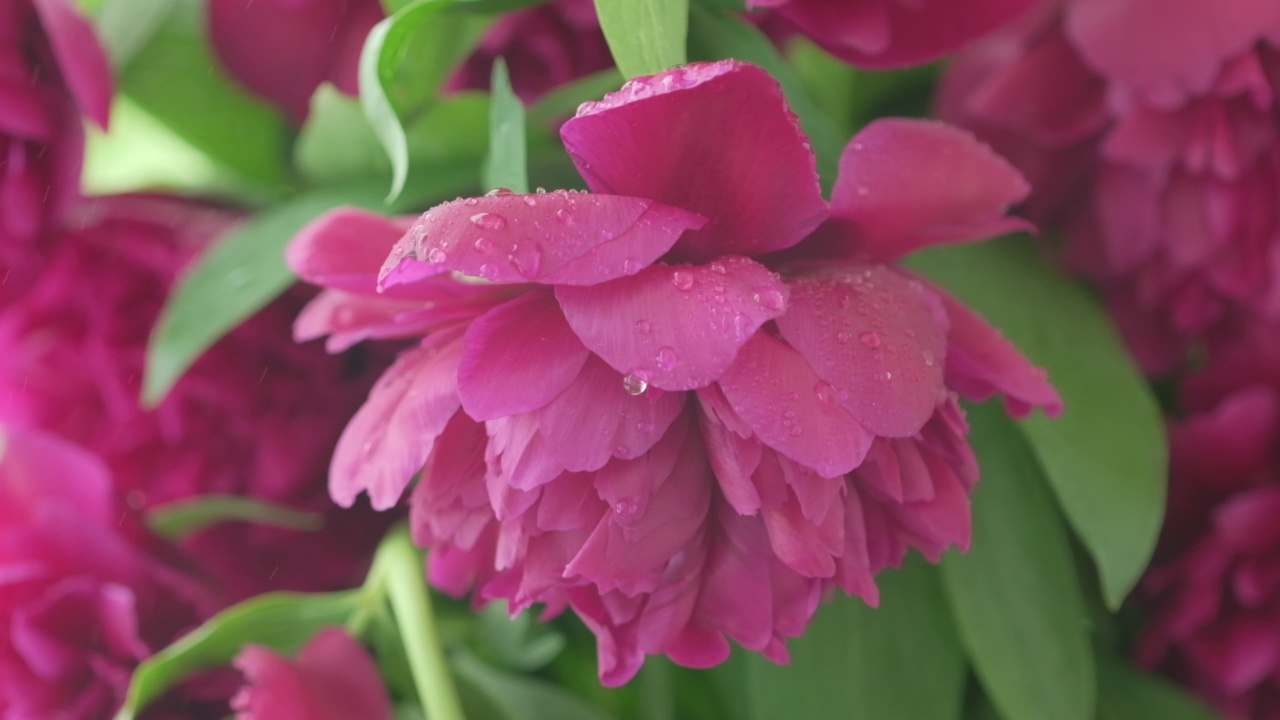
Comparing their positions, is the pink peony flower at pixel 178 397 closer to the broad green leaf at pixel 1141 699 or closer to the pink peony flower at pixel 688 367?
the pink peony flower at pixel 688 367

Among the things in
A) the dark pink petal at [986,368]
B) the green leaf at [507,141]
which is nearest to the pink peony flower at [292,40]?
the green leaf at [507,141]

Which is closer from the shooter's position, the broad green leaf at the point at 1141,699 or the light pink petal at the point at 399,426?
the light pink petal at the point at 399,426

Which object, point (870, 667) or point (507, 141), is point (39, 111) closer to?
point (507, 141)

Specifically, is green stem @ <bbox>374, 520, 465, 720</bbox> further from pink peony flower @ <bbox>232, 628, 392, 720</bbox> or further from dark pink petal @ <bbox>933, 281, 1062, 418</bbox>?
dark pink petal @ <bbox>933, 281, 1062, 418</bbox>

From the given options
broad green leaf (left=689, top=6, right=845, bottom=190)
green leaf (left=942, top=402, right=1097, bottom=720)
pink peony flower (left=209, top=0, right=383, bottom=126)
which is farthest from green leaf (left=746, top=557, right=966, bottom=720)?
pink peony flower (left=209, top=0, right=383, bottom=126)

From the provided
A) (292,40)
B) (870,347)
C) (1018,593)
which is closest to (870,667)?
(1018,593)

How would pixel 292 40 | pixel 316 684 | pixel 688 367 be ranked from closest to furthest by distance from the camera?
pixel 688 367, pixel 316 684, pixel 292 40
